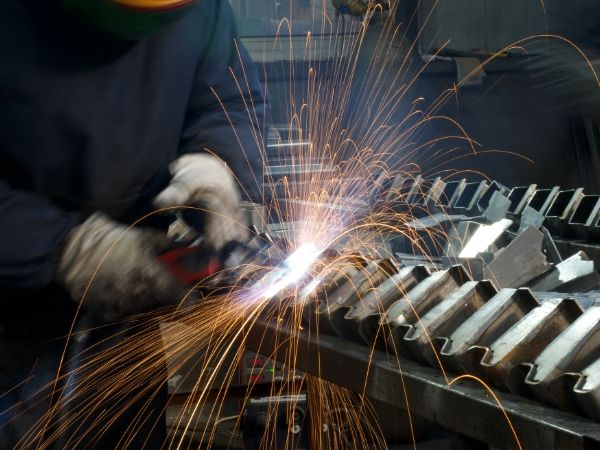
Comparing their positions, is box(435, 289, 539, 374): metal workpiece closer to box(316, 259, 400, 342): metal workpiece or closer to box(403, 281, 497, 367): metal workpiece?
box(403, 281, 497, 367): metal workpiece

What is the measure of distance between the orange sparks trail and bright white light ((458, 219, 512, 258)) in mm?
187

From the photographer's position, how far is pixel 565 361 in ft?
4.81

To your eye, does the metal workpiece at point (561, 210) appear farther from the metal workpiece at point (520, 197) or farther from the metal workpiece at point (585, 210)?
the metal workpiece at point (520, 197)

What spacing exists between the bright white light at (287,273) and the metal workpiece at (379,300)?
216mm

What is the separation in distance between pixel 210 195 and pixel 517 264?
113 centimetres

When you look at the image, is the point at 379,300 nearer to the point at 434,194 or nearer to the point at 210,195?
the point at 210,195

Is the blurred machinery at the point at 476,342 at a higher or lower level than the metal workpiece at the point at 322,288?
higher

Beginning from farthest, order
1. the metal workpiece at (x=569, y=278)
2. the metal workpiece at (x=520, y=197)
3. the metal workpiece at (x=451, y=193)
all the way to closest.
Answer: the metal workpiece at (x=451, y=193)
the metal workpiece at (x=520, y=197)
the metal workpiece at (x=569, y=278)

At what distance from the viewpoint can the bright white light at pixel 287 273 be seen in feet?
7.14

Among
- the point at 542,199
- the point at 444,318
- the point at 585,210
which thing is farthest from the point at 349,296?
the point at 542,199

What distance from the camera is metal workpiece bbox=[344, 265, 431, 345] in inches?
74.9

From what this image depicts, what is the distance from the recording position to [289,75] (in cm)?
653

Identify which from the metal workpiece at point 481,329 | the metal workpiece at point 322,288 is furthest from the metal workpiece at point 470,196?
the metal workpiece at point 481,329

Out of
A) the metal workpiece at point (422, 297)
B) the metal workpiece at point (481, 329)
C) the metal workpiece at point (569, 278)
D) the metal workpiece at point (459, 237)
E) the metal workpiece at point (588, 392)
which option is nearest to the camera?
the metal workpiece at point (588, 392)
